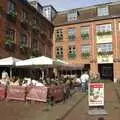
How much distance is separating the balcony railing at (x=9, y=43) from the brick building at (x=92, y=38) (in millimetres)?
12734

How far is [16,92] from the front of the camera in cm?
1392

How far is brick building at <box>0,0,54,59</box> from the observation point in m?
24.3

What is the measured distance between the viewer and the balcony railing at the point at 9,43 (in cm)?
2429

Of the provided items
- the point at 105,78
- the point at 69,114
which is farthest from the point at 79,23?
the point at 69,114

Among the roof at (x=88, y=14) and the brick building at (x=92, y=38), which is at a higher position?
the roof at (x=88, y=14)

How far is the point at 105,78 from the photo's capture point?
38.7 meters

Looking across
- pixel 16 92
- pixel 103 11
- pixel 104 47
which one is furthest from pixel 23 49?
pixel 103 11

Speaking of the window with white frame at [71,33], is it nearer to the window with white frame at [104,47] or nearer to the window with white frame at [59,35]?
the window with white frame at [59,35]

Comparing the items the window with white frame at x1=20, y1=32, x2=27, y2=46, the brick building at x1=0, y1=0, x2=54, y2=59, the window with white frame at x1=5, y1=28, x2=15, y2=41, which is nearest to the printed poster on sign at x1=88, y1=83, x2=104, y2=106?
the brick building at x1=0, y1=0, x2=54, y2=59

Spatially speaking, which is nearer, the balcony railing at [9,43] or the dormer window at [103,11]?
the balcony railing at [9,43]

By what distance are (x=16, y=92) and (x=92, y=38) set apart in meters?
23.1

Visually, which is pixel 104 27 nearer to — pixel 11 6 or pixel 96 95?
pixel 11 6

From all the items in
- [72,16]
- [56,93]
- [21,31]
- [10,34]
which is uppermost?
[72,16]

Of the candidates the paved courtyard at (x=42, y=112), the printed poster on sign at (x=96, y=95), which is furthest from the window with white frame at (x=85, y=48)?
the printed poster on sign at (x=96, y=95)
